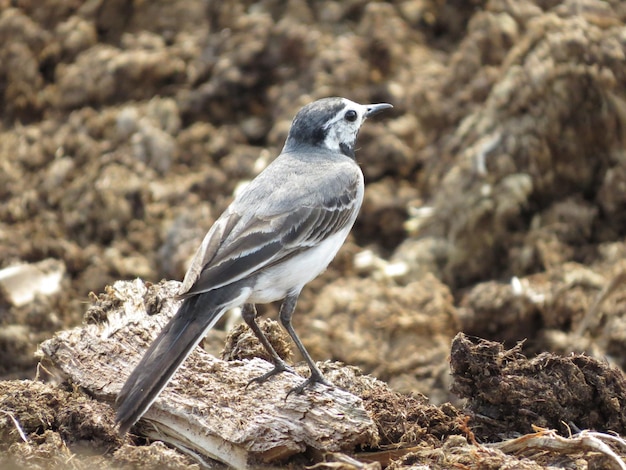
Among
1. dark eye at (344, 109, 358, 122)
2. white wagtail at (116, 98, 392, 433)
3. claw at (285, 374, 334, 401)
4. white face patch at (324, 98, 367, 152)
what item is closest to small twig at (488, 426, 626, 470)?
→ claw at (285, 374, 334, 401)

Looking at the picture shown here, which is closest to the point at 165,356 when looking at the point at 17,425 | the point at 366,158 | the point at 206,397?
the point at 206,397

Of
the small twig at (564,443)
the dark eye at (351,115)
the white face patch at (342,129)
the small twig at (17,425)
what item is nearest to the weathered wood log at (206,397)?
the small twig at (17,425)

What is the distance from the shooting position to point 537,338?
7816 mm

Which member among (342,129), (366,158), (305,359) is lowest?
(366,158)

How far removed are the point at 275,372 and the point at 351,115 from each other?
88.7 inches

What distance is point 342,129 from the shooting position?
723 cm

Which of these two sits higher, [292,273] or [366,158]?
[292,273]

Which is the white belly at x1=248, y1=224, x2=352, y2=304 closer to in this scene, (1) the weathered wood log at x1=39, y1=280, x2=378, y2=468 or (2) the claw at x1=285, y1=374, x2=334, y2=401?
(1) the weathered wood log at x1=39, y1=280, x2=378, y2=468

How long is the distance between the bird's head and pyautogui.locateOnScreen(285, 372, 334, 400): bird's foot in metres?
2.01

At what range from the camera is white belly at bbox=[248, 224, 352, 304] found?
5953mm

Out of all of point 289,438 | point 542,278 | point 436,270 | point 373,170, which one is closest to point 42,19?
point 373,170

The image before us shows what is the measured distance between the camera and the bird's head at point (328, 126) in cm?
714

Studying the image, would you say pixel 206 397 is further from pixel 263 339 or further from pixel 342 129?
pixel 342 129

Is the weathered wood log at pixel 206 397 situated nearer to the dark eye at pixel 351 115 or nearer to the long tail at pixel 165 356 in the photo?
the long tail at pixel 165 356
